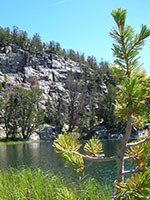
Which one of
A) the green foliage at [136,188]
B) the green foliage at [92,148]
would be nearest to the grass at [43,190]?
the green foliage at [92,148]

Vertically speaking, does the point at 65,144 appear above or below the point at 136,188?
above

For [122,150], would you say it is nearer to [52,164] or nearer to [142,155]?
[142,155]

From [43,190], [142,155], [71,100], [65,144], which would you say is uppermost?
[71,100]

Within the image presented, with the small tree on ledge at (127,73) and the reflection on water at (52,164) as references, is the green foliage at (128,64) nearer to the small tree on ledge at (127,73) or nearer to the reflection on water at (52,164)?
the small tree on ledge at (127,73)

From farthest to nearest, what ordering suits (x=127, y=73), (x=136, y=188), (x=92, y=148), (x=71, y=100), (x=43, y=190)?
(x=71, y=100) → (x=43, y=190) → (x=92, y=148) → (x=127, y=73) → (x=136, y=188)

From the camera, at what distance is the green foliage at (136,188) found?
9.30ft

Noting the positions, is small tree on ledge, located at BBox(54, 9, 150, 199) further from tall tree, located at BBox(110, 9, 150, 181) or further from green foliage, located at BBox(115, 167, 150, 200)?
green foliage, located at BBox(115, 167, 150, 200)

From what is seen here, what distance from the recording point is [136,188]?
2.87 m

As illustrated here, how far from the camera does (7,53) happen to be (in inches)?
4897

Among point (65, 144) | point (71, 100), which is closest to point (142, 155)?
point (65, 144)

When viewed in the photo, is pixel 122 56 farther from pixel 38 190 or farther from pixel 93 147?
pixel 38 190

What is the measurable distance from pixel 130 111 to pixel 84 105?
102734mm

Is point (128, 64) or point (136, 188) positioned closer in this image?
point (136, 188)

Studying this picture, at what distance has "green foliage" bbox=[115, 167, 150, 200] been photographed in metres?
2.83
